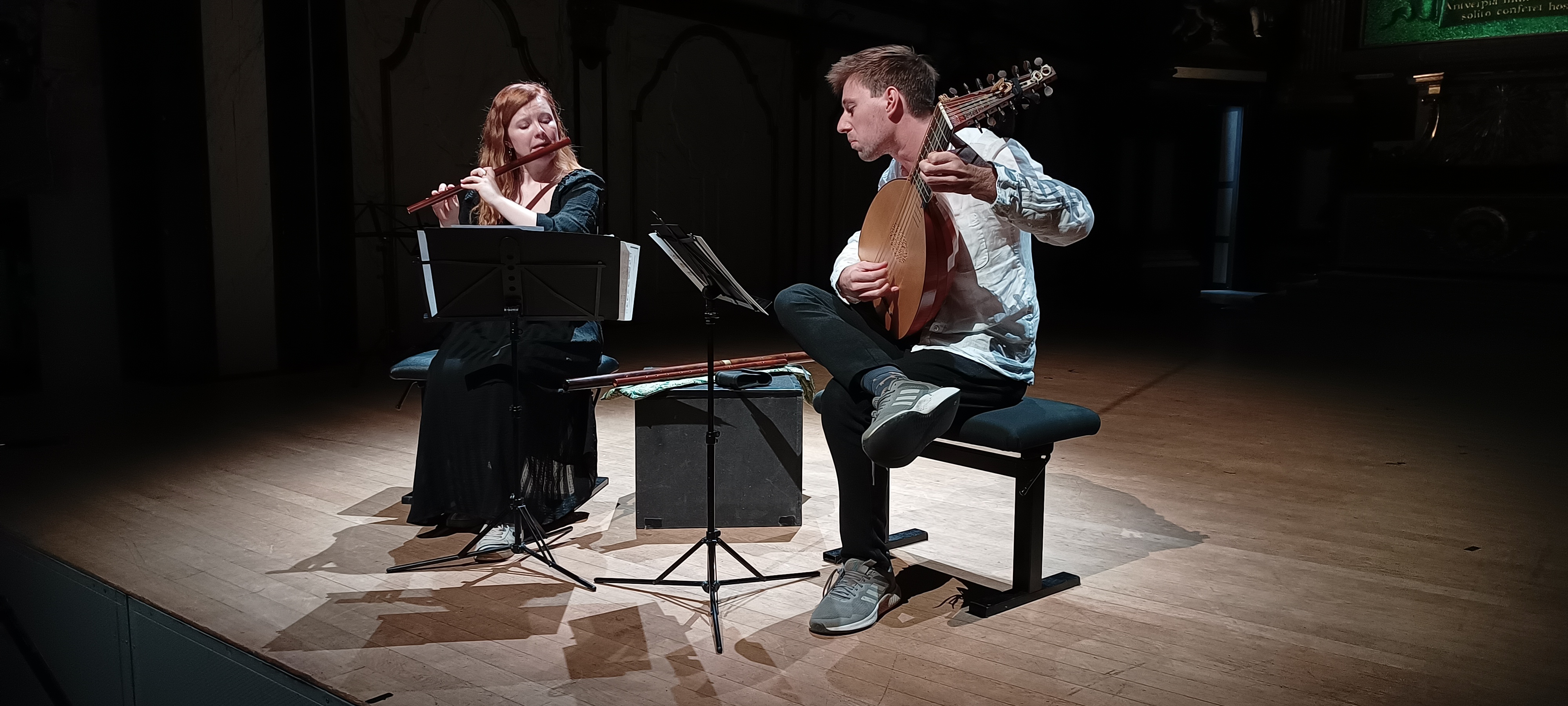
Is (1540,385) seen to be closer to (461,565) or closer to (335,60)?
(461,565)

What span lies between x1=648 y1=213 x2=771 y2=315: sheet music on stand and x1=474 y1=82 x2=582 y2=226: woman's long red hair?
0.93m

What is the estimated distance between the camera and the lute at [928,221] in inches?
84.8

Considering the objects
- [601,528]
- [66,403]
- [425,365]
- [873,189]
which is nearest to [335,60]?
[66,403]

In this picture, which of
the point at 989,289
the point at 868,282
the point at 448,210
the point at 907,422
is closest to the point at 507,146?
the point at 448,210

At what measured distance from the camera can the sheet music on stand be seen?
84.0 inches

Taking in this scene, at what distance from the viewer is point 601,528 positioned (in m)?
3.00

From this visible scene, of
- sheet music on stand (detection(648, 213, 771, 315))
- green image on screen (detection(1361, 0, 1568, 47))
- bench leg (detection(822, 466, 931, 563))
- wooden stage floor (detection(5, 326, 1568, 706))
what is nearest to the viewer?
wooden stage floor (detection(5, 326, 1568, 706))

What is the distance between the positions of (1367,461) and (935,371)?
228 centimetres

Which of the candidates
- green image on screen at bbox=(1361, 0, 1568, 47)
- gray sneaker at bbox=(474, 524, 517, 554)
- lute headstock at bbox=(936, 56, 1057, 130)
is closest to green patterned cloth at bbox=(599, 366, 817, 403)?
gray sneaker at bbox=(474, 524, 517, 554)

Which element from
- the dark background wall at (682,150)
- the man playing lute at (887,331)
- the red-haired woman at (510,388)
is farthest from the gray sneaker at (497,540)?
the dark background wall at (682,150)

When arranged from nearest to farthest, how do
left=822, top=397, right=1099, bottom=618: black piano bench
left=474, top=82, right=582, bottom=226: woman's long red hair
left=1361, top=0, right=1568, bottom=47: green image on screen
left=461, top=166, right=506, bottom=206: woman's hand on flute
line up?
left=822, top=397, right=1099, bottom=618: black piano bench < left=461, top=166, right=506, bottom=206: woman's hand on flute < left=474, top=82, right=582, bottom=226: woman's long red hair < left=1361, top=0, right=1568, bottom=47: green image on screen

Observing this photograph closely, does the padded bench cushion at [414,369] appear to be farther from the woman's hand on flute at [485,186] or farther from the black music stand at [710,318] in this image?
the black music stand at [710,318]

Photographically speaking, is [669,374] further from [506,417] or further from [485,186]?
[485,186]

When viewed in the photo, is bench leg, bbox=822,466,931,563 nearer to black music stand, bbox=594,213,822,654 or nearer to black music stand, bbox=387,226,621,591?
black music stand, bbox=594,213,822,654
